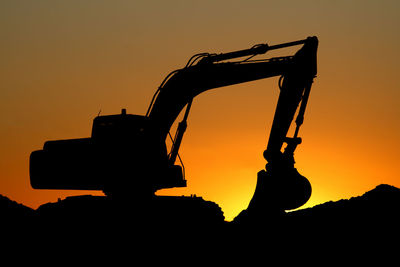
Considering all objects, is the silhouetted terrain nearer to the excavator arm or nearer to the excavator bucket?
the excavator bucket

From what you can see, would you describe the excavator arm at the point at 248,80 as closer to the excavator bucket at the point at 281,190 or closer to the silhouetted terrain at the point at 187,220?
the excavator bucket at the point at 281,190

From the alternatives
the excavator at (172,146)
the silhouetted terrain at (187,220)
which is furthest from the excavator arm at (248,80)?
the silhouetted terrain at (187,220)

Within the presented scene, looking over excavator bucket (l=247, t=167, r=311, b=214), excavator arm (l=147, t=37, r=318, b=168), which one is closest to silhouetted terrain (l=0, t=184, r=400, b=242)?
excavator bucket (l=247, t=167, r=311, b=214)

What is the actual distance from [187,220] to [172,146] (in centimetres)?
206

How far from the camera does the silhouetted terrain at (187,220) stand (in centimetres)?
1436

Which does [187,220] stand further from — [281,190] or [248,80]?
[248,80]

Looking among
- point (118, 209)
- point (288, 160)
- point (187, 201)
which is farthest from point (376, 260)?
point (118, 209)

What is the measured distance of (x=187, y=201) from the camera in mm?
15422

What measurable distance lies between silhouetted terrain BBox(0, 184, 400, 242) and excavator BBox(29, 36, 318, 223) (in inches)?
21.0

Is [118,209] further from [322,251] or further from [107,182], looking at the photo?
[322,251]

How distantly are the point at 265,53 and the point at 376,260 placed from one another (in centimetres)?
512

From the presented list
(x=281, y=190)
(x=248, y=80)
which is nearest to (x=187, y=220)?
(x=281, y=190)

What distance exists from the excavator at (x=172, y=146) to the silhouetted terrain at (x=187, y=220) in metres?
0.53

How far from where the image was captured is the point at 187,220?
15.0m
